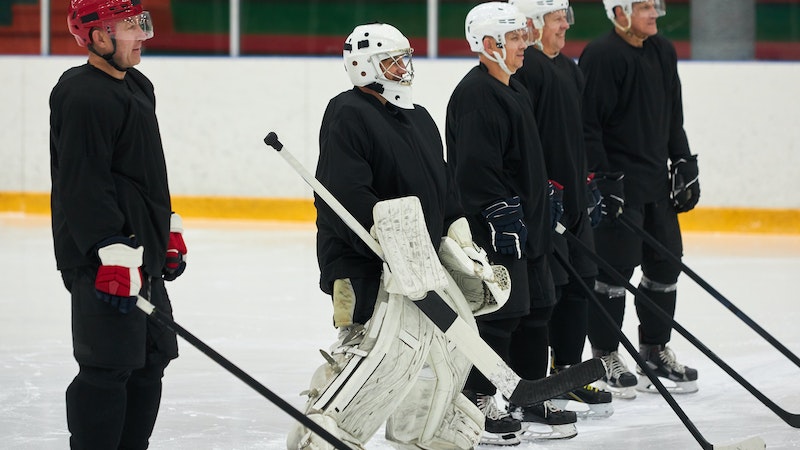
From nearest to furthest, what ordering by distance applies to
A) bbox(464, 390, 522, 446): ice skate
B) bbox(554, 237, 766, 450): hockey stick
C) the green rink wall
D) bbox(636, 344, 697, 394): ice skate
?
bbox(554, 237, 766, 450): hockey stick, bbox(464, 390, 522, 446): ice skate, bbox(636, 344, 697, 394): ice skate, the green rink wall

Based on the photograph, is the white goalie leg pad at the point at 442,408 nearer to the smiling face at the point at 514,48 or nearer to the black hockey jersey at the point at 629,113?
the smiling face at the point at 514,48

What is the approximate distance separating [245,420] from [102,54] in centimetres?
145

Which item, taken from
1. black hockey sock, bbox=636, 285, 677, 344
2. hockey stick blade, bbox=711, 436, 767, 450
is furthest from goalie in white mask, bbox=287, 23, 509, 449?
black hockey sock, bbox=636, 285, 677, 344

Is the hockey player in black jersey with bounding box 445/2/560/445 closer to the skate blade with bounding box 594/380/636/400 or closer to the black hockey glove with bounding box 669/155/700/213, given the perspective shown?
the skate blade with bounding box 594/380/636/400

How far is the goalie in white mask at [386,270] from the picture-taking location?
319 cm

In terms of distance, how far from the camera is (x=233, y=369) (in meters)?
2.98

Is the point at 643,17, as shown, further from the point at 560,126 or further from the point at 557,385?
the point at 557,385

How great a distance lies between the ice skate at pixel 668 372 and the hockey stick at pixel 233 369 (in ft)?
6.15

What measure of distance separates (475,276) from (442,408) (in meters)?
0.35

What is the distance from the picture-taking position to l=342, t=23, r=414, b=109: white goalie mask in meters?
3.32

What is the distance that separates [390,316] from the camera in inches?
127

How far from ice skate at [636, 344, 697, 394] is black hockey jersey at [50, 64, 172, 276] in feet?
7.06

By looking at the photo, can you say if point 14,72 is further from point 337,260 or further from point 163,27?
point 337,260

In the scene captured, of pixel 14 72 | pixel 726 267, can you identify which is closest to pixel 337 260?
pixel 726 267
